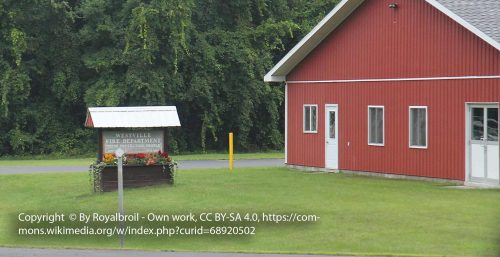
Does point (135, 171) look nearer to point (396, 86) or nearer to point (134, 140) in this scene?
point (134, 140)

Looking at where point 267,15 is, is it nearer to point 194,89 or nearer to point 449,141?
point 194,89

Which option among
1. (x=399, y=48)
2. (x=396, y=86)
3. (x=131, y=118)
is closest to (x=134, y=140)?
(x=131, y=118)

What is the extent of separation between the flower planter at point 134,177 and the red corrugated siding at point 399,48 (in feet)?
26.3

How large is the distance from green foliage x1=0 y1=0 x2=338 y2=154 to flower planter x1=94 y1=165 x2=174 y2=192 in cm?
1897

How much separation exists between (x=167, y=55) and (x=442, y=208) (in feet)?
91.0

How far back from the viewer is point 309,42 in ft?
101

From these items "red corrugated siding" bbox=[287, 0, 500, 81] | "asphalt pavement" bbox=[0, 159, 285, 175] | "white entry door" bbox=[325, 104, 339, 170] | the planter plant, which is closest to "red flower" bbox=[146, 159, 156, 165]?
the planter plant

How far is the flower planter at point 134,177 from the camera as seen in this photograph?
2330 centimetres

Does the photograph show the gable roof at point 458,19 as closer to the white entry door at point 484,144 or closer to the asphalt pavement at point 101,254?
the white entry door at point 484,144

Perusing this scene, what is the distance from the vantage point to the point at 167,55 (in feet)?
148

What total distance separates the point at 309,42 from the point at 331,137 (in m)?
3.36

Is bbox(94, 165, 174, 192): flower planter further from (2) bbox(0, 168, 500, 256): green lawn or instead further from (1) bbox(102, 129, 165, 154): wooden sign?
(1) bbox(102, 129, 165, 154): wooden sign

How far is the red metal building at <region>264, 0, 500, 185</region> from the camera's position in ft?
79.7

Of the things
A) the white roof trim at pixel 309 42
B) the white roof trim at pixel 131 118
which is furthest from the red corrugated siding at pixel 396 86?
the white roof trim at pixel 131 118
